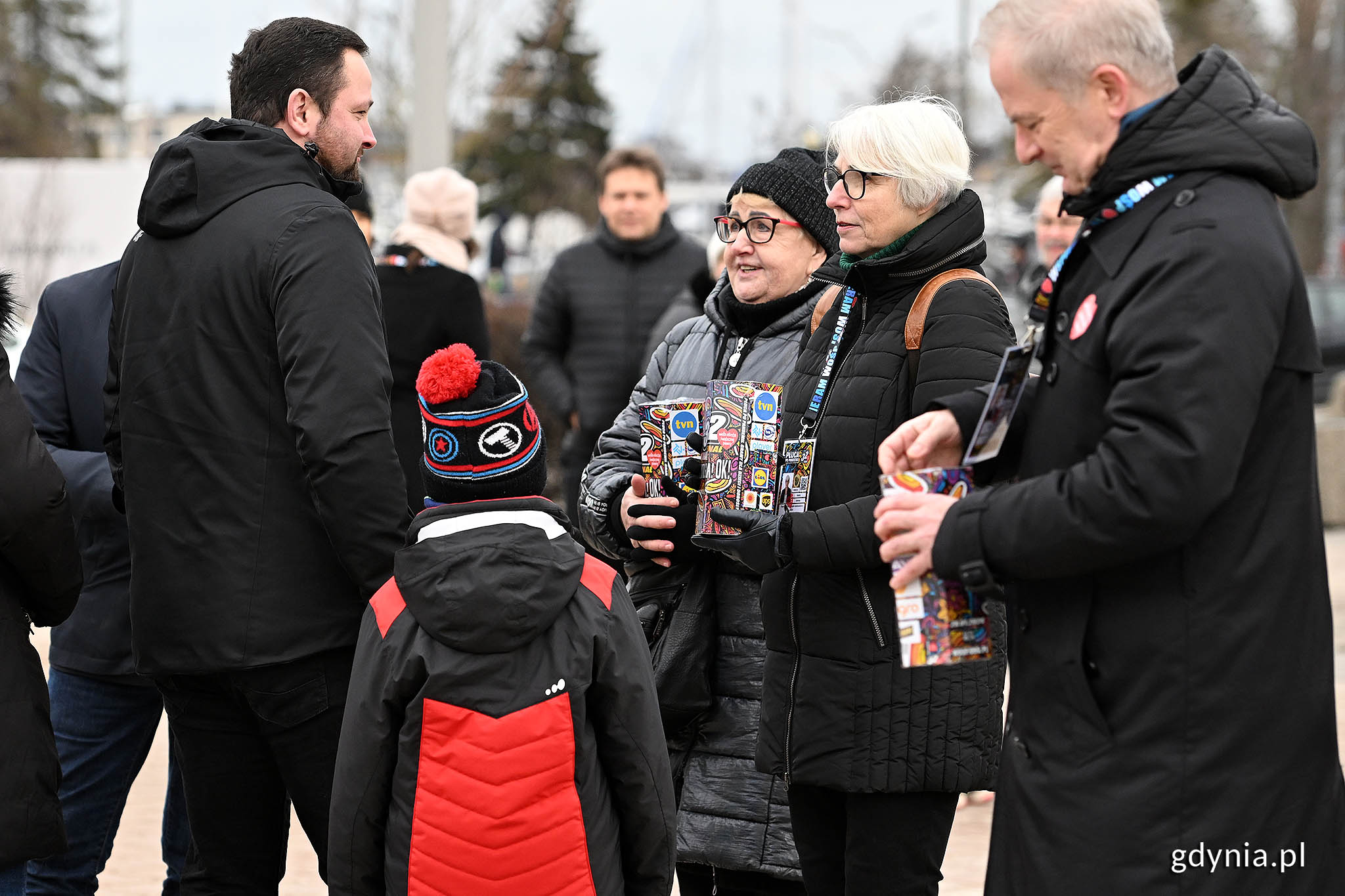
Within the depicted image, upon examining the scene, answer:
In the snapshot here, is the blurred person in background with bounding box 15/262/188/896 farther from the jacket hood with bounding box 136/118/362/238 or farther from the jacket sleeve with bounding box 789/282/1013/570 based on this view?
the jacket sleeve with bounding box 789/282/1013/570

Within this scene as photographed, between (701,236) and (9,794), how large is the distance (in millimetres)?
29392

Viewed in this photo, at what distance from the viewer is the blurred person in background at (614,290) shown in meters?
7.25

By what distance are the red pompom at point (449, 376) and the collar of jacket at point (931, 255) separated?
0.92 meters

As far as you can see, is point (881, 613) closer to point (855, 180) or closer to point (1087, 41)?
point (855, 180)

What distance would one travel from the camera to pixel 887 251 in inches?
132

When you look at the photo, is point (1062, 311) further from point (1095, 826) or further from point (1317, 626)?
point (1095, 826)

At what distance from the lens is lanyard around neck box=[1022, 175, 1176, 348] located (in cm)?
227

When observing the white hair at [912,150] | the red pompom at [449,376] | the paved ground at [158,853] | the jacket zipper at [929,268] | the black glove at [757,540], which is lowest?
the paved ground at [158,853]

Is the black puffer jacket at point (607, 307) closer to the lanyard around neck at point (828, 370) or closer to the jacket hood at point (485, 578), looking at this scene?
the lanyard around neck at point (828, 370)

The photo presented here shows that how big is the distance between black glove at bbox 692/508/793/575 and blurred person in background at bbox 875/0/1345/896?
74 centimetres

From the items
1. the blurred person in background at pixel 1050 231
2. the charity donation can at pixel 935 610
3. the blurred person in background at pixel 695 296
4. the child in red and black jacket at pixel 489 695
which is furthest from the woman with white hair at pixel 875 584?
the blurred person in background at pixel 695 296

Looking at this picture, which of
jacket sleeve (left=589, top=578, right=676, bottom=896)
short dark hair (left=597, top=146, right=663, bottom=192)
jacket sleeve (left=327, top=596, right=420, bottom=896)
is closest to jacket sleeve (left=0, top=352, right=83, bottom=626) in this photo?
jacket sleeve (left=327, top=596, right=420, bottom=896)

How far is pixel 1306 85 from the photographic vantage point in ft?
83.9

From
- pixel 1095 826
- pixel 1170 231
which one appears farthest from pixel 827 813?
pixel 1170 231
